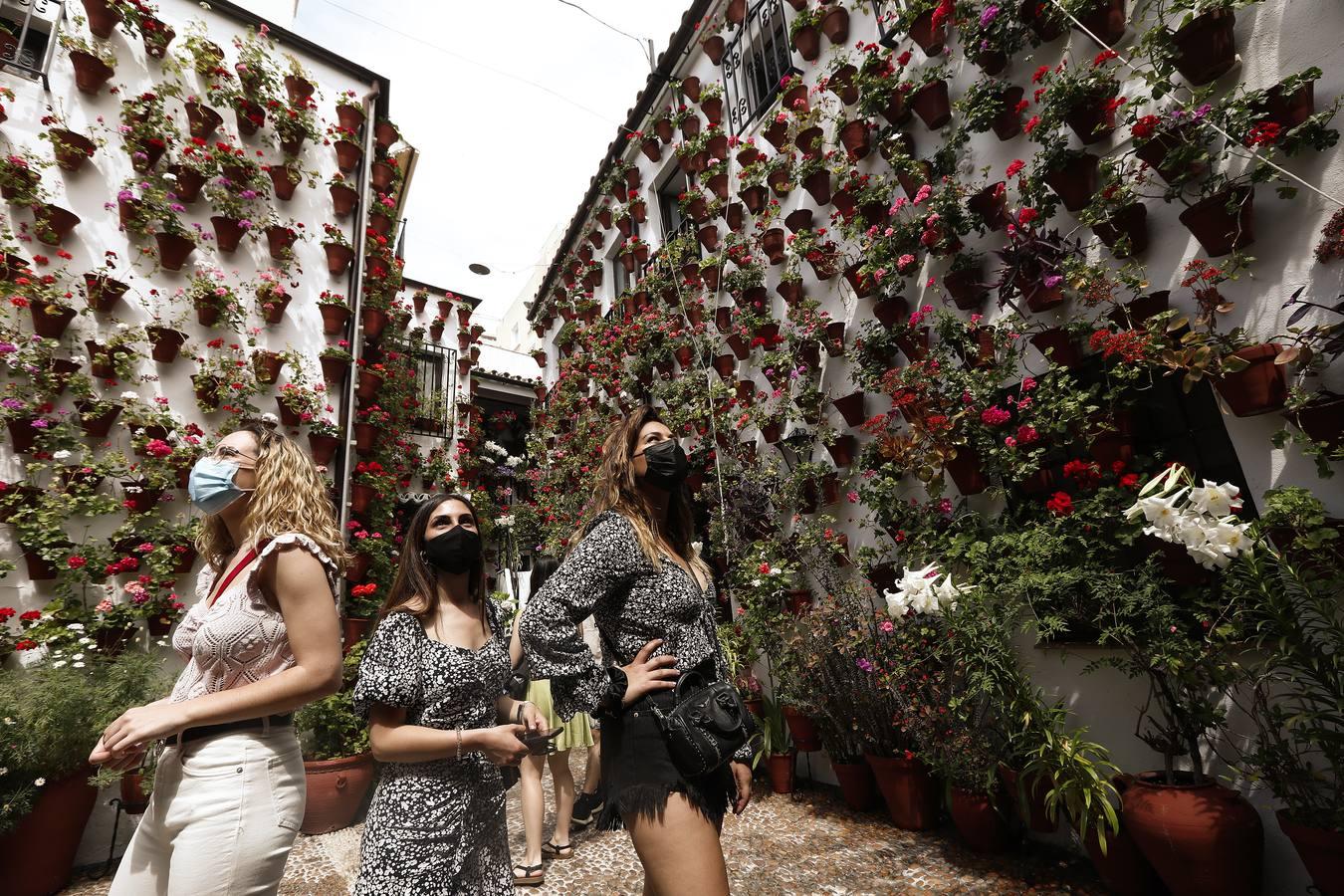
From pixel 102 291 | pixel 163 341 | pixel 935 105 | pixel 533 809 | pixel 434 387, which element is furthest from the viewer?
pixel 434 387

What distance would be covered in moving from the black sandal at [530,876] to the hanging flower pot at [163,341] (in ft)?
16.1

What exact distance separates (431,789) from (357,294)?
5765 millimetres

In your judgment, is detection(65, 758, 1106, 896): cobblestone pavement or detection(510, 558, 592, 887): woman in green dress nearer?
detection(65, 758, 1106, 896): cobblestone pavement

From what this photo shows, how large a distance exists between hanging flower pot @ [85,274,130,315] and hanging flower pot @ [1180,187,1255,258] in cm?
730

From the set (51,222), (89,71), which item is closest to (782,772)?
(51,222)

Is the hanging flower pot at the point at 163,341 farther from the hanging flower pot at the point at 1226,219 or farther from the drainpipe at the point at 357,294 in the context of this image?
the hanging flower pot at the point at 1226,219

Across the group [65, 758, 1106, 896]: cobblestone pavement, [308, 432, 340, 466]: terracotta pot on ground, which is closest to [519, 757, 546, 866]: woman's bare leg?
[65, 758, 1106, 896]: cobblestone pavement

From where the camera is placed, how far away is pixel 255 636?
1634 mm

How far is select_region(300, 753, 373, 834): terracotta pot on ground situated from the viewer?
445 centimetres

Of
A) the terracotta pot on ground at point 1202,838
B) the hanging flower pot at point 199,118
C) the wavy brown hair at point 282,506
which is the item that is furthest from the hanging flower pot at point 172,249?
the terracotta pot on ground at point 1202,838

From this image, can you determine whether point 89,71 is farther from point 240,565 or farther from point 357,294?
point 240,565

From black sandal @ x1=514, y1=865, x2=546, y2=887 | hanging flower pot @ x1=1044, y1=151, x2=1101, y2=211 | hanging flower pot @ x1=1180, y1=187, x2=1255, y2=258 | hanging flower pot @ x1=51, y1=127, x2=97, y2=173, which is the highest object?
hanging flower pot @ x1=51, y1=127, x2=97, y2=173

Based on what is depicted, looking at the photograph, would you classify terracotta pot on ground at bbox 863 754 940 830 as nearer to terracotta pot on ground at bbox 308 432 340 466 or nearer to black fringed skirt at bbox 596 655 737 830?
black fringed skirt at bbox 596 655 737 830

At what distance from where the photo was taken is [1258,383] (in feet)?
8.63
